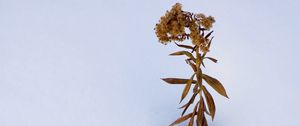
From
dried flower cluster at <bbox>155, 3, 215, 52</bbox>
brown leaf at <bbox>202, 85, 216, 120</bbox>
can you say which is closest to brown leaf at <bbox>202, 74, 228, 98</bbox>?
brown leaf at <bbox>202, 85, 216, 120</bbox>

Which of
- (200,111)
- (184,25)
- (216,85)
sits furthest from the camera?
(200,111)

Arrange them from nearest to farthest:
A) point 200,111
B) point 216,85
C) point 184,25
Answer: point 184,25, point 216,85, point 200,111

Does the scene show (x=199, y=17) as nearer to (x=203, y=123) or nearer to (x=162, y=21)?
(x=162, y=21)

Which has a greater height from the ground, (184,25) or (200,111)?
(184,25)

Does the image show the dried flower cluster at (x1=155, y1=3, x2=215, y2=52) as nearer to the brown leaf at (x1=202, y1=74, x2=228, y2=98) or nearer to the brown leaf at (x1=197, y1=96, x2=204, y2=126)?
the brown leaf at (x1=202, y1=74, x2=228, y2=98)

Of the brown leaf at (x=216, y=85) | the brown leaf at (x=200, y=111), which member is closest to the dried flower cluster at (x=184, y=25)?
the brown leaf at (x=216, y=85)

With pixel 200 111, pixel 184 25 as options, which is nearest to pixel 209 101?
pixel 200 111

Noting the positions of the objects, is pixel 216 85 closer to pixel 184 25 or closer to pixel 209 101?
pixel 209 101

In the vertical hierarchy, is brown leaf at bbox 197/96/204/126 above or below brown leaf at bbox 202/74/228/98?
below

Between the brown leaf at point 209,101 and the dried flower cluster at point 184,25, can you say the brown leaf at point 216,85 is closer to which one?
the brown leaf at point 209,101

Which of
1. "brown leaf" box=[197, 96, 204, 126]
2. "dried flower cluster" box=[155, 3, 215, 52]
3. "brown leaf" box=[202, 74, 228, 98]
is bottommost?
"brown leaf" box=[197, 96, 204, 126]
